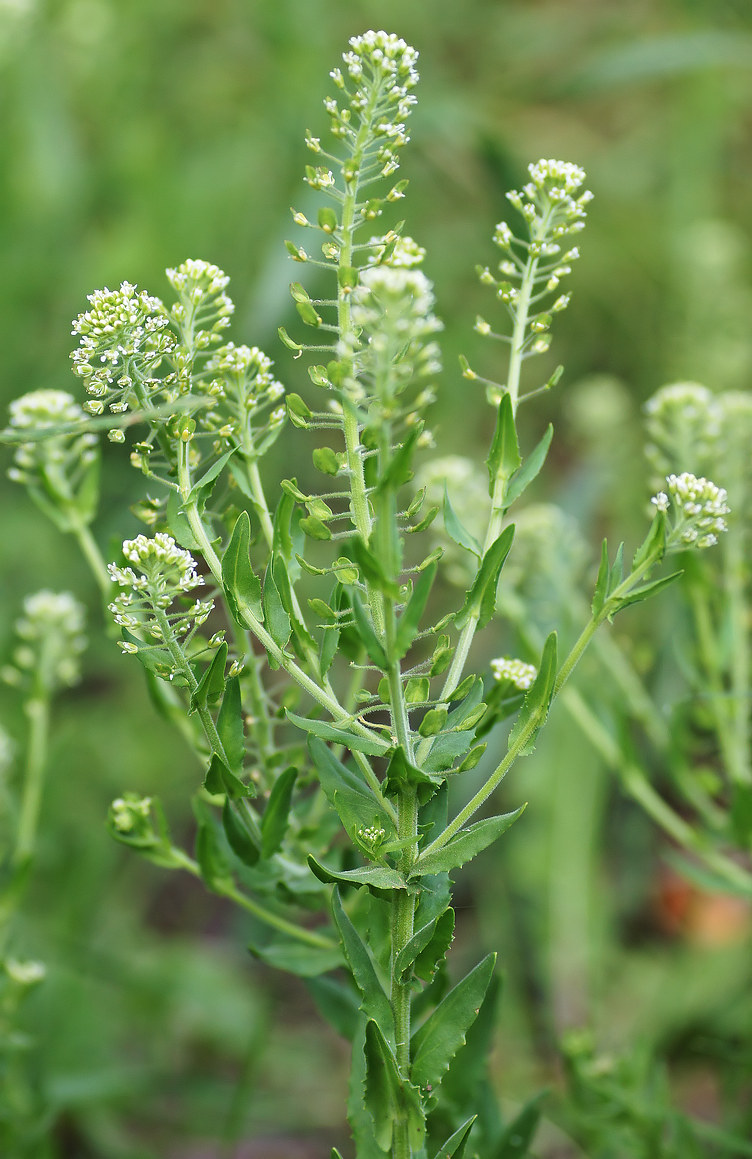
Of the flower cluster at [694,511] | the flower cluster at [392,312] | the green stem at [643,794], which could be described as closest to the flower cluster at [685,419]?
the green stem at [643,794]

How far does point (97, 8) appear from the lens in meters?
3.05

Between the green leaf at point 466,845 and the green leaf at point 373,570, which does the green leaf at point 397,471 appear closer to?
the green leaf at point 373,570

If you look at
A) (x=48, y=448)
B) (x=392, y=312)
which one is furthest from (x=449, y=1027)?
(x=48, y=448)

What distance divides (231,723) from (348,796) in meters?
0.11

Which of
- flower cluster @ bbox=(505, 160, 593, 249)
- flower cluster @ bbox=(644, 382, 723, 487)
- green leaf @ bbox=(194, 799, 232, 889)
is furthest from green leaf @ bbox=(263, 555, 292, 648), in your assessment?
flower cluster @ bbox=(644, 382, 723, 487)

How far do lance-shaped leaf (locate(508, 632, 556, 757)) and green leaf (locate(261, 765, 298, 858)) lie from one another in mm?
183

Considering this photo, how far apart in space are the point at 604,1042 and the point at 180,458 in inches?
69.5

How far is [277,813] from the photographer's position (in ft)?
2.76

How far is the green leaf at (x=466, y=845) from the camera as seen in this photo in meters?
0.75

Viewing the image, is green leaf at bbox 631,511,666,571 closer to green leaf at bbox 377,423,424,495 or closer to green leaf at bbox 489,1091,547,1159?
green leaf at bbox 377,423,424,495

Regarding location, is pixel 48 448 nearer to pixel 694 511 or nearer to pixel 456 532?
pixel 456 532

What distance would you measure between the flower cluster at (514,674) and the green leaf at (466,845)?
13cm

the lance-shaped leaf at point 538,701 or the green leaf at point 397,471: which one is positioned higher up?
the green leaf at point 397,471

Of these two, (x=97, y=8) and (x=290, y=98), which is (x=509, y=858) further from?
(x=97, y=8)
